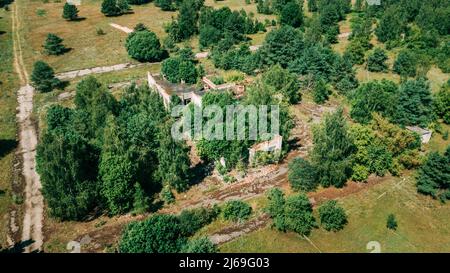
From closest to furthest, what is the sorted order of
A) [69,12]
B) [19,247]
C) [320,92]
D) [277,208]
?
1. [19,247]
2. [277,208]
3. [320,92]
4. [69,12]

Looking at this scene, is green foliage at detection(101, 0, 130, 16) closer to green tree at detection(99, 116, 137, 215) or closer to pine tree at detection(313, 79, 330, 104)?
pine tree at detection(313, 79, 330, 104)

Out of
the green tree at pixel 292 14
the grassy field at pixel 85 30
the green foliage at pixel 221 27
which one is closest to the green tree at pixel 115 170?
the grassy field at pixel 85 30

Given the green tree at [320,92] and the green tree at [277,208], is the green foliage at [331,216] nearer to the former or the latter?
the green tree at [277,208]

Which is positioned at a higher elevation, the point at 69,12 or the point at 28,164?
the point at 69,12

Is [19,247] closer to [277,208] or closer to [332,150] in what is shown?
[277,208]

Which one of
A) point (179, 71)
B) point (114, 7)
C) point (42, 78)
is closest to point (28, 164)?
point (42, 78)

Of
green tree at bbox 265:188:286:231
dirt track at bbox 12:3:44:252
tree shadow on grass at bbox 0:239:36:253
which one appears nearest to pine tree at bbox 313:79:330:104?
green tree at bbox 265:188:286:231

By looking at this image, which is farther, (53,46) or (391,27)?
(53,46)

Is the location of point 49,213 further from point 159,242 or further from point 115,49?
point 115,49
